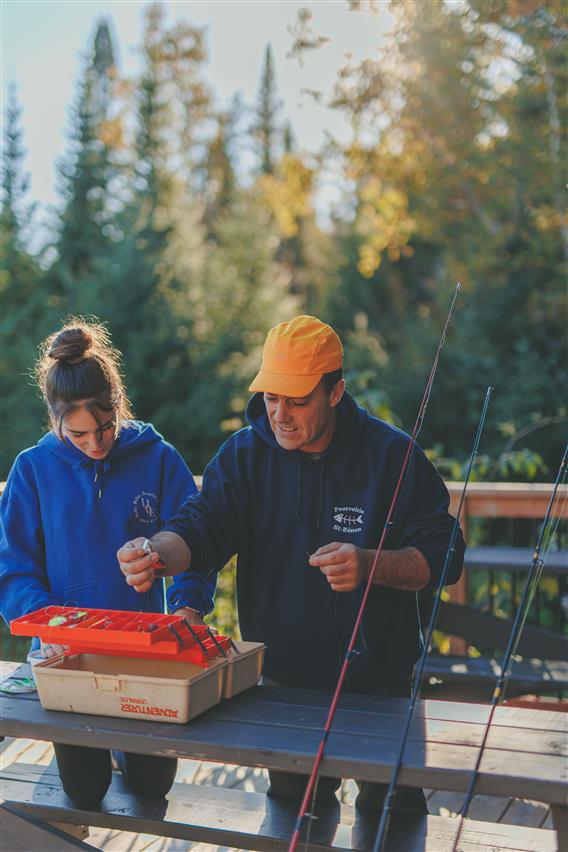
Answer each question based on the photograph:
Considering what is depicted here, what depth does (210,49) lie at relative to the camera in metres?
22.2

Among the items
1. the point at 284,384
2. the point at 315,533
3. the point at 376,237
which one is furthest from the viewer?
the point at 376,237

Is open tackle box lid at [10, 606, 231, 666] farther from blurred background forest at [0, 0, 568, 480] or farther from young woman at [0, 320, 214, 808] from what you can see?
blurred background forest at [0, 0, 568, 480]

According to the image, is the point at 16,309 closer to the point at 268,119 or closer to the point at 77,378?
the point at 77,378

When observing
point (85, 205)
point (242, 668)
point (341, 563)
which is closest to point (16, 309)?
point (85, 205)

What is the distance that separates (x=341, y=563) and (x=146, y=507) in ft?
2.82

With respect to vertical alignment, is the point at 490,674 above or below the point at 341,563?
below

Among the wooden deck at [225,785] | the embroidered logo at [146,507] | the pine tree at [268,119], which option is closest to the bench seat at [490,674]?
the wooden deck at [225,785]

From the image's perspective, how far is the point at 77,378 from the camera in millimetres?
2547

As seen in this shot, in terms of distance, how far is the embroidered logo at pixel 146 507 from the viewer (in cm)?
271

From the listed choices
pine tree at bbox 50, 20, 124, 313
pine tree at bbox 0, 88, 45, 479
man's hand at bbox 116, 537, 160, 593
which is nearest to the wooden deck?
man's hand at bbox 116, 537, 160, 593

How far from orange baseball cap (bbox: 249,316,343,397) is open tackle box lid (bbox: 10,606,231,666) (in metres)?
0.60

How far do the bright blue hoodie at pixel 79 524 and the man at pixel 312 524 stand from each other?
222 mm

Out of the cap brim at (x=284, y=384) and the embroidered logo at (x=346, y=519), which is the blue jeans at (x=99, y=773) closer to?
the embroidered logo at (x=346, y=519)

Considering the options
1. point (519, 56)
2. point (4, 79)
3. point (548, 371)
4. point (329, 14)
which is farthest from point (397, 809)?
point (4, 79)
